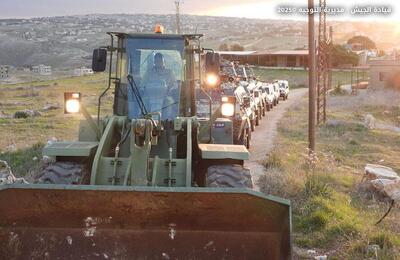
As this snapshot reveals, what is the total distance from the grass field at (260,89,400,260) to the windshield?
8.87 ft

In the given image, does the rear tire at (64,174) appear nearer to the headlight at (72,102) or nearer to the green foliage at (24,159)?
the headlight at (72,102)

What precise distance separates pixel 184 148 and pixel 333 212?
2717mm

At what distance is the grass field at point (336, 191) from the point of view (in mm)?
8352

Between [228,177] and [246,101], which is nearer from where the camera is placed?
[228,177]

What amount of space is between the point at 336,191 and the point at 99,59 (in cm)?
565

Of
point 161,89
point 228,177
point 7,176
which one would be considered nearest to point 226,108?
point 161,89

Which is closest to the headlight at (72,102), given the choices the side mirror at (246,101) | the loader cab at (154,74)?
the loader cab at (154,74)

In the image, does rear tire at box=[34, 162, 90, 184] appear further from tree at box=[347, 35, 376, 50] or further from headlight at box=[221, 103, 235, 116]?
tree at box=[347, 35, 376, 50]

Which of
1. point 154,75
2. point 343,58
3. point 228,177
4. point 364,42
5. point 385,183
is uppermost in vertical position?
point 364,42

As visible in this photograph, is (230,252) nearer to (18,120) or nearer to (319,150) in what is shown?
(319,150)

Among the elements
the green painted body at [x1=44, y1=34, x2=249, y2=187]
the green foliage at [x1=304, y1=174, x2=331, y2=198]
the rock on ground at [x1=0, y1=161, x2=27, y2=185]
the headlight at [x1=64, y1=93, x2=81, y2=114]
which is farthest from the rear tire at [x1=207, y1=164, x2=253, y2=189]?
the rock on ground at [x1=0, y1=161, x2=27, y2=185]

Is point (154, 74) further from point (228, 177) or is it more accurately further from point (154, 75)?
point (228, 177)

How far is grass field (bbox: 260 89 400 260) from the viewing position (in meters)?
8.35

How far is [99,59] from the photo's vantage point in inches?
344
